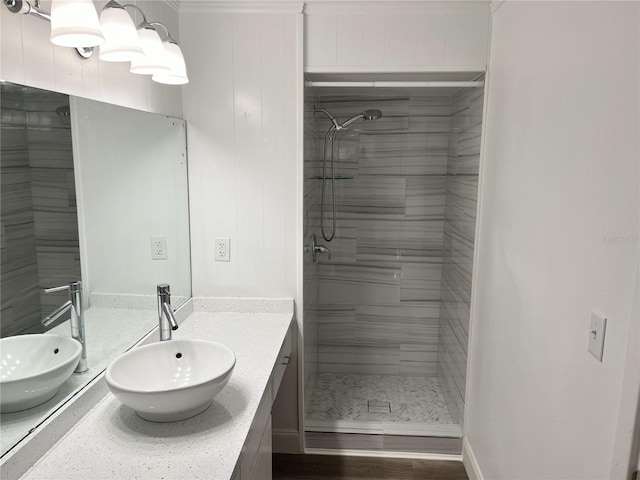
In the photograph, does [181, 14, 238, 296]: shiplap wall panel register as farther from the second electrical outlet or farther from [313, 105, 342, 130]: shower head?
[313, 105, 342, 130]: shower head

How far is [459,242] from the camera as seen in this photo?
9.34 feet

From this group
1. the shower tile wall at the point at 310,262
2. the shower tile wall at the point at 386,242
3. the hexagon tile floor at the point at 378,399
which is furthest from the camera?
the shower tile wall at the point at 386,242

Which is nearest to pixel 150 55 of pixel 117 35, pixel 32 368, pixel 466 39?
pixel 117 35

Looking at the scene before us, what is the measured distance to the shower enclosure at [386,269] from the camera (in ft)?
9.09

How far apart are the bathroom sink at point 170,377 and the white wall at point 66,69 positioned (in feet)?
2.93

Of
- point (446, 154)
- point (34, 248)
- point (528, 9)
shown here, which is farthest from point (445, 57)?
point (34, 248)

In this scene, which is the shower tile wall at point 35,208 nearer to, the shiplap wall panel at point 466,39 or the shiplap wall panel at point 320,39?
the shiplap wall panel at point 320,39

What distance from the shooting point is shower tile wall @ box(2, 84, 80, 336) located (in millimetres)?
1221

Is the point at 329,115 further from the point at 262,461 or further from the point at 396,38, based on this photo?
the point at 262,461

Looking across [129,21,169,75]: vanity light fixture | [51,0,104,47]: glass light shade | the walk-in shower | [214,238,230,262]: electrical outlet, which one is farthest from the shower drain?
[51,0,104,47]: glass light shade

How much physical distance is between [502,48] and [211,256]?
1738 mm

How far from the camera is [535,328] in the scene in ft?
5.39

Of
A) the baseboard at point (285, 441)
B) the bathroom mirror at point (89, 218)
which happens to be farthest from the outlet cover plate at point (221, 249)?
the baseboard at point (285, 441)

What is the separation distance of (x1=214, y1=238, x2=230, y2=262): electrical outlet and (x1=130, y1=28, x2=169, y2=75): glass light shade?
0.98 metres
